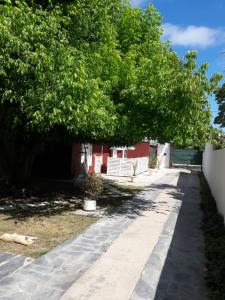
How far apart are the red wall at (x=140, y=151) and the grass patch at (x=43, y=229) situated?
16983 millimetres

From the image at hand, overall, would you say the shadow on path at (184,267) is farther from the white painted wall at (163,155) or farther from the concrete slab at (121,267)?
the white painted wall at (163,155)

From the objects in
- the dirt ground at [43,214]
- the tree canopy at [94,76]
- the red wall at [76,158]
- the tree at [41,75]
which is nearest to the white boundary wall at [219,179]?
the tree canopy at [94,76]

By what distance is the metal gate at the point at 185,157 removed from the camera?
39375 millimetres

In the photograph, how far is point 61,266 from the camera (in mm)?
5285

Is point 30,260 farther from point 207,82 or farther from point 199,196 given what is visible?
point 199,196

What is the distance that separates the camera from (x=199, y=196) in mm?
14578

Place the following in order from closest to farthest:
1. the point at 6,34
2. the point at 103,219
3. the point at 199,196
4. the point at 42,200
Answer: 1. the point at 6,34
2. the point at 103,219
3. the point at 42,200
4. the point at 199,196

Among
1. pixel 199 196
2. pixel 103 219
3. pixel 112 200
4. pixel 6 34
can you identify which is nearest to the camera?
pixel 6 34

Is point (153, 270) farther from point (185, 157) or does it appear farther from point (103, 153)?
point (185, 157)

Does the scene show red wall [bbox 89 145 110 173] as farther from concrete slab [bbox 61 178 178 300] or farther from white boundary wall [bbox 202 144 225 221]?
concrete slab [bbox 61 178 178 300]

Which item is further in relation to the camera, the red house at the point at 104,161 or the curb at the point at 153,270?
the red house at the point at 104,161

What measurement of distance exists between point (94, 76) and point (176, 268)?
4704 millimetres

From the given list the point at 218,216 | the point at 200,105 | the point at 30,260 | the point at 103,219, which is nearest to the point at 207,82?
the point at 200,105

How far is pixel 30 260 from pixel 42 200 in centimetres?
592
